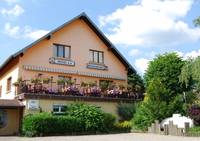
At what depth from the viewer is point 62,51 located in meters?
32.3

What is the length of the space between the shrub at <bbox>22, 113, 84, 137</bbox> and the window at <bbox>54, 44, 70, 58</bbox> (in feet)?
25.1

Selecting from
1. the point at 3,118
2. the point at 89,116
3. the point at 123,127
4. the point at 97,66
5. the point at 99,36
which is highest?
the point at 99,36

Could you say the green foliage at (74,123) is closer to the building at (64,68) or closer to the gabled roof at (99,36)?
the building at (64,68)

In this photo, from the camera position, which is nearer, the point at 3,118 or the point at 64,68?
the point at 3,118

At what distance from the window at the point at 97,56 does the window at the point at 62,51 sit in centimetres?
255

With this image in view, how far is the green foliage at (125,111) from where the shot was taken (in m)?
31.2

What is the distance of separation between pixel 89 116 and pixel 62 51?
25.1 feet

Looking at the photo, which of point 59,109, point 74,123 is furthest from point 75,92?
point 74,123

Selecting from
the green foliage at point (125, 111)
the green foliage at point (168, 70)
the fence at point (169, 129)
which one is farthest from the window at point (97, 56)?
the fence at point (169, 129)

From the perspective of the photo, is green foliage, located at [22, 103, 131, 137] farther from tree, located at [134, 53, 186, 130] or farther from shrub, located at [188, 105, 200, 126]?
shrub, located at [188, 105, 200, 126]

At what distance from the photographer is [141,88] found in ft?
115

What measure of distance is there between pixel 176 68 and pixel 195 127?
32.5 feet

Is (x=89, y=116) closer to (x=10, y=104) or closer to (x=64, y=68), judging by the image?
(x=10, y=104)

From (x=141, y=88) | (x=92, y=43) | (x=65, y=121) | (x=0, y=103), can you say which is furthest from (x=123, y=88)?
(x=0, y=103)
